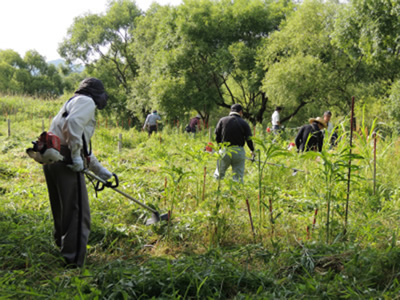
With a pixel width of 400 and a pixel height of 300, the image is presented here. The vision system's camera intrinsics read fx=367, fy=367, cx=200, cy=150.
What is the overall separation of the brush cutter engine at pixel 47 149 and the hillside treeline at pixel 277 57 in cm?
1063

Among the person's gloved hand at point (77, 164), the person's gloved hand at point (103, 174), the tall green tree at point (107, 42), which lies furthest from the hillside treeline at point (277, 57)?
the person's gloved hand at point (77, 164)

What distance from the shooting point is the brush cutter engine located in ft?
9.75

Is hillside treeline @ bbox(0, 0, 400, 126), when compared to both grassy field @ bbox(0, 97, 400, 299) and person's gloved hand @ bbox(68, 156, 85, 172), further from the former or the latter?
person's gloved hand @ bbox(68, 156, 85, 172)

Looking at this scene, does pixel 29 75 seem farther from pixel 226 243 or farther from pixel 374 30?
pixel 226 243

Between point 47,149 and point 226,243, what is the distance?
1840mm

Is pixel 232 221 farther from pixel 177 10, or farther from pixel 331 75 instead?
pixel 177 10

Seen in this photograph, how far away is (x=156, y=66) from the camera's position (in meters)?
19.6

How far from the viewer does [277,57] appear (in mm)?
16281

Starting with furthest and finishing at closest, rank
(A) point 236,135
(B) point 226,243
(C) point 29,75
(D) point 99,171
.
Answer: (C) point 29,75 → (A) point 236,135 → (D) point 99,171 → (B) point 226,243

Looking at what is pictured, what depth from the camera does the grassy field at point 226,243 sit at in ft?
8.14

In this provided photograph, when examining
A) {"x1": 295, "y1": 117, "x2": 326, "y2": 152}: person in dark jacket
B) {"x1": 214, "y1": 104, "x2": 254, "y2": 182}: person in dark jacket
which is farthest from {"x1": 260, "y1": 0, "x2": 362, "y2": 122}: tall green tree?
{"x1": 214, "y1": 104, "x2": 254, "y2": 182}: person in dark jacket

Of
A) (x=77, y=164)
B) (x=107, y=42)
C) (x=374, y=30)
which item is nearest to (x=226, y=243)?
(x=77, y=164)

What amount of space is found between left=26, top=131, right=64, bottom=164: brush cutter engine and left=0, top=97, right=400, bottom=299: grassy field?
872 millimetres

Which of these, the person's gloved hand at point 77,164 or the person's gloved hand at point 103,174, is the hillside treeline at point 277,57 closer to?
the person's gloved hand at point 103,174
